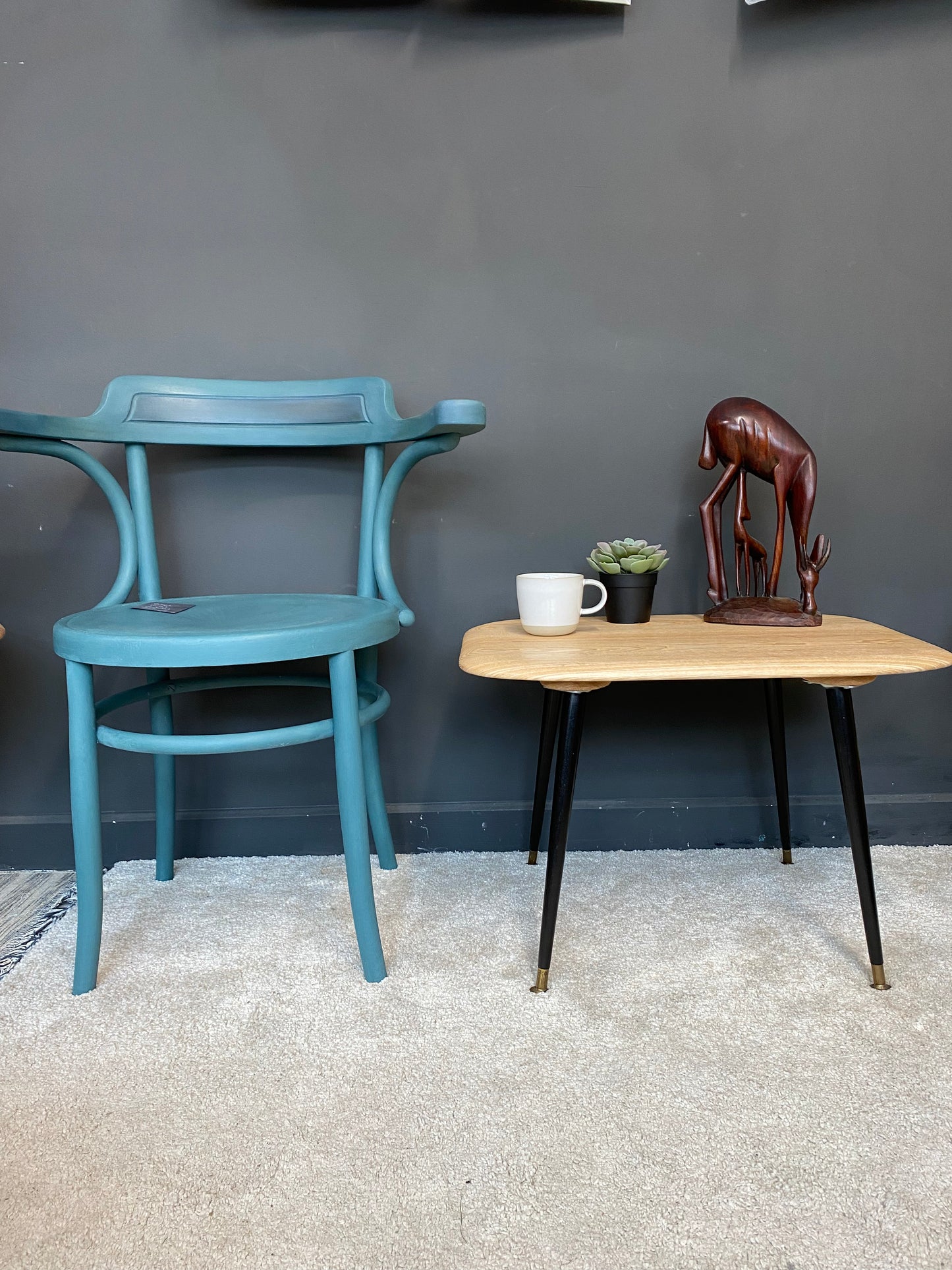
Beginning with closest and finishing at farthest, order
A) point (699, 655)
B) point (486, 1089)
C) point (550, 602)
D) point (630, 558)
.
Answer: point (486, 1089)
point (699, 655)
point (550, 602)
point (630, 558)

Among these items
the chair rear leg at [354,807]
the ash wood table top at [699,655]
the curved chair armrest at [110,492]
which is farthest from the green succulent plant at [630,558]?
the curved chair armrest at [110,492]

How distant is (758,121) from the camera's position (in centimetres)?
132

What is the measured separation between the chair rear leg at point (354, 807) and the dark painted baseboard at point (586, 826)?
1.42 feet

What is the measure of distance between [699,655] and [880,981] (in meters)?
0.47

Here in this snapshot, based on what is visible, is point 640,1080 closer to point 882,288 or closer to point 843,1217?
point 843,1217

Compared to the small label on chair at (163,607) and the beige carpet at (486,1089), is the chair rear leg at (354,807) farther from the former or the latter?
the small label on chair at (163,607)

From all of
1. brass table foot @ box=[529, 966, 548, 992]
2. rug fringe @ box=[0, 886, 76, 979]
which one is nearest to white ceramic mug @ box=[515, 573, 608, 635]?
brass table foot @ box=[529, 966, 548, 992]

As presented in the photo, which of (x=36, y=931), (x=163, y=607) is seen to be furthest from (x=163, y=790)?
(x=163, y=607)

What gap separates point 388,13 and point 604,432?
0.79 metres

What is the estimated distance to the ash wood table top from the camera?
841mm

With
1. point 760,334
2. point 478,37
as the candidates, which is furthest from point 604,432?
point 478,37

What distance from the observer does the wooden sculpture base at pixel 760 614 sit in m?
1.10

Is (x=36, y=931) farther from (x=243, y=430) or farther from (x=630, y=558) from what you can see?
(x=630, y=558)

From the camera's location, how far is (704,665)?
0.85m
